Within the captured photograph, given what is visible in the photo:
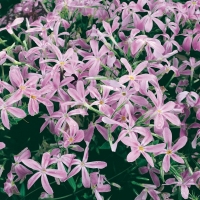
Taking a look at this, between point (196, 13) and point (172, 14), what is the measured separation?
7 centimetres

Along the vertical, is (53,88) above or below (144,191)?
above

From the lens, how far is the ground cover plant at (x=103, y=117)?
40.5 inches

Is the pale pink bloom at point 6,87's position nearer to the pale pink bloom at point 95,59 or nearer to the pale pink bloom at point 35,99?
the pale pink bloom at point 35,99

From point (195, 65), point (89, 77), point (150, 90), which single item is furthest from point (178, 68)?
point (89, 77)

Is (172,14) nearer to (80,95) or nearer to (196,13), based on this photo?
(196,13)

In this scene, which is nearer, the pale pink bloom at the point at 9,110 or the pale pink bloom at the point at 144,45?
the pale pink bloom at the point at 9,110

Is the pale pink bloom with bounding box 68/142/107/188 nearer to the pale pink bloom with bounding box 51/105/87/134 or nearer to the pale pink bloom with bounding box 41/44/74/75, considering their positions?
the pale pink bloom with bounding box 51/105/87/134

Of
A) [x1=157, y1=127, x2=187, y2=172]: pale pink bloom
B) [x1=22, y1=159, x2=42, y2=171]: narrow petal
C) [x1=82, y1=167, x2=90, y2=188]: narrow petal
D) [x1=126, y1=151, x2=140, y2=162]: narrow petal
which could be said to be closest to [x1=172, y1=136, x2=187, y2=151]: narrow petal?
[x1=157, y1=127, x2=187, y2=172]: pale pink bloom

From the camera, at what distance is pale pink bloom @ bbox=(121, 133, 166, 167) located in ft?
3.22

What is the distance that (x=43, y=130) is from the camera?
1174 millimetres

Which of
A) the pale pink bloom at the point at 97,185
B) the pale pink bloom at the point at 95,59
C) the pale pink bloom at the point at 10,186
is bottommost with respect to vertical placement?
the pale pink bloom at the point at 97,185

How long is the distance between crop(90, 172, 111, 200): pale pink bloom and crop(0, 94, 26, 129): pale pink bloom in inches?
8.6

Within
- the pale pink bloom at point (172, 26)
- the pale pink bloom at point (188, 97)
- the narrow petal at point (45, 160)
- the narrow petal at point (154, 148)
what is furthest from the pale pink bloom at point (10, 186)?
the pale pink bloom at point (172, 26)

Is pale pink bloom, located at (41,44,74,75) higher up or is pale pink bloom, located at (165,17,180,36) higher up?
pale pink bloom, located at (41,44,74,75)
